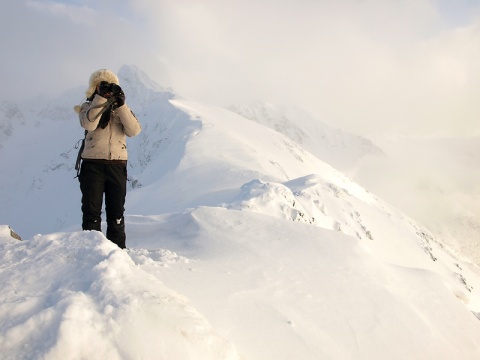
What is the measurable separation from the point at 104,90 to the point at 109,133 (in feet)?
1.82

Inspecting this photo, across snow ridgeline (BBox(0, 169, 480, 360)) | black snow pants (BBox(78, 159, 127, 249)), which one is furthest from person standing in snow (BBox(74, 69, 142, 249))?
snow ridgeline (BBox(0, 169, 480, 360))

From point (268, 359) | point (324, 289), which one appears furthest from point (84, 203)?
point (324, 289)

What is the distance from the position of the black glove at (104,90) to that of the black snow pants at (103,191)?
824mm

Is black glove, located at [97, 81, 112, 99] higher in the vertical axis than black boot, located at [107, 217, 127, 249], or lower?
higher

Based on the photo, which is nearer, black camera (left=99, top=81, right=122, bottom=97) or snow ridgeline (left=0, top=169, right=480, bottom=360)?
snow ridgeline (left=0, top=169, right=480, bottom=360)

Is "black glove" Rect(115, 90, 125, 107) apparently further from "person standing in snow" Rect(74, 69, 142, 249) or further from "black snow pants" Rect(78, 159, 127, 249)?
"black snow pants" Rect(78, 159, 127, 249)

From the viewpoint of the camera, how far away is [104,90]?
3939 millimetres

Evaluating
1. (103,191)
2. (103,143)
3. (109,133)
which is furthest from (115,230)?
(109,133)

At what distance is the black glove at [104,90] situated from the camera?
3.94 metres

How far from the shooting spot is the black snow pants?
422 cm

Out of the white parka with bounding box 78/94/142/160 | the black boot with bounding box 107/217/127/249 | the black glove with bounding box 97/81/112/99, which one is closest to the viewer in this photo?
the black glove with bounding box 97/81/112/99

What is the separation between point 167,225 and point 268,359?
414 cm

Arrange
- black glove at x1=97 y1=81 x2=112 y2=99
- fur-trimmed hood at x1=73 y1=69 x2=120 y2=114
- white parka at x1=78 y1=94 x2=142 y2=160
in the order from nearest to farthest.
Answer: black glove at x1=97 y1=81 x2=112 y2=99 < white parka at x1=78 y1=94 x2=142 y2=160 < fur-trimmed hood at x1=73 y1=69 x2=120 y2=114

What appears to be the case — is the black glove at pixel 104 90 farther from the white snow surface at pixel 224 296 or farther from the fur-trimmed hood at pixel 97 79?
the white snow surface at pixel 224 296
